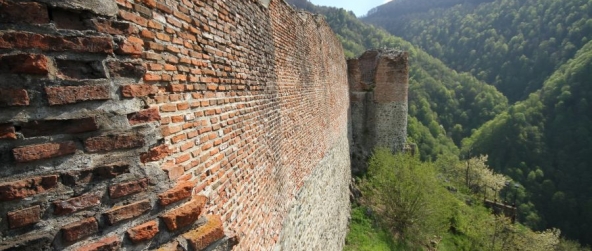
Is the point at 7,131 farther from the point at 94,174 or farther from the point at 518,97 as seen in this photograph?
the point at 518,97

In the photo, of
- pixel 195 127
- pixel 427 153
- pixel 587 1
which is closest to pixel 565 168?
pixel 427 153

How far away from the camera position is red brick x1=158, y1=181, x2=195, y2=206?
175 centimetres

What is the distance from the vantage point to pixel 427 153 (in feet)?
172

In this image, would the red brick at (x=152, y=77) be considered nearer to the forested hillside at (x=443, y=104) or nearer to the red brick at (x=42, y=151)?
the red brick at (x=42, y=151)

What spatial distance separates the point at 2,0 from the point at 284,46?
4924mm

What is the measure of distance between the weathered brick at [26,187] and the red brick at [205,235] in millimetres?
753

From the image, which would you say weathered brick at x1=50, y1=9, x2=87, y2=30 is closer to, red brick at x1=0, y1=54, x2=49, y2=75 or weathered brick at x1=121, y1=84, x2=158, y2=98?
red brick at x1=0, y1=54, x2=49, y2=75

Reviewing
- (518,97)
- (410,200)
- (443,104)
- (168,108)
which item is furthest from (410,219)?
(518,97)

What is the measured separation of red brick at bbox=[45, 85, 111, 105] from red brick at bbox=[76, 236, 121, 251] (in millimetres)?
696

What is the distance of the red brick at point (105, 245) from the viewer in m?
1.42

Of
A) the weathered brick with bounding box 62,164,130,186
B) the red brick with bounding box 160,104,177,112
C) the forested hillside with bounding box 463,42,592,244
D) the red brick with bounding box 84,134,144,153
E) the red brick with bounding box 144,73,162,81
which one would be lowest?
the forested hillside with bounding box 463,42,592,244

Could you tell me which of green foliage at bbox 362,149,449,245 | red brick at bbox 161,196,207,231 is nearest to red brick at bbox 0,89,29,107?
red brick at bbox 161,196,207,231

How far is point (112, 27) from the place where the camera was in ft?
5.47

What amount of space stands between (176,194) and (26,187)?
27.6 inches
